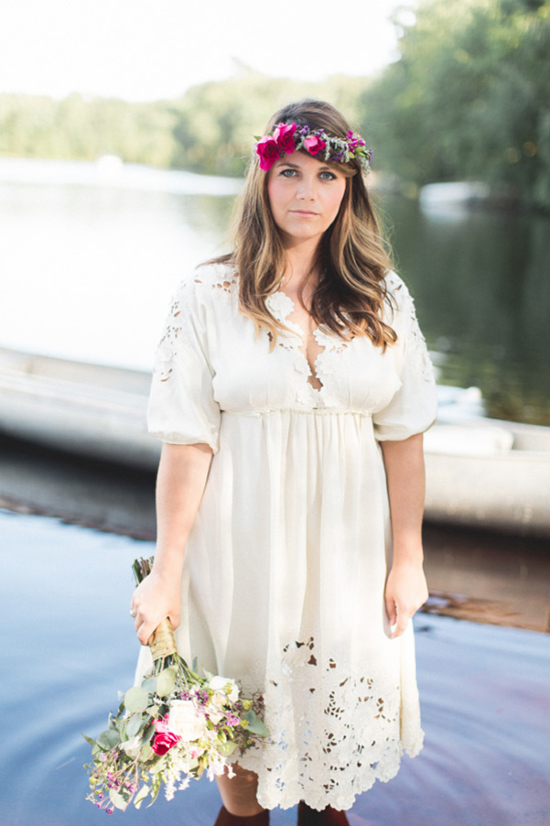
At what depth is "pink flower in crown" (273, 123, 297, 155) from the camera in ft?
5.54

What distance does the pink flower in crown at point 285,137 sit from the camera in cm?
169

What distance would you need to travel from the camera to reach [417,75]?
46.8 m

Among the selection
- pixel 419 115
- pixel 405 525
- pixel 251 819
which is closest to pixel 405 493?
pixel 405 525

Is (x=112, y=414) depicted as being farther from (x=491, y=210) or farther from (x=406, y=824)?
(x=491, y=210)

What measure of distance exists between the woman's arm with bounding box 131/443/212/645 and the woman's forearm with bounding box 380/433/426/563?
42cm

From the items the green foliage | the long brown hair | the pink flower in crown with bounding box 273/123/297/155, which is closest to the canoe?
the long brown hair

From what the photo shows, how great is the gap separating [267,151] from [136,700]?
3.62 ft

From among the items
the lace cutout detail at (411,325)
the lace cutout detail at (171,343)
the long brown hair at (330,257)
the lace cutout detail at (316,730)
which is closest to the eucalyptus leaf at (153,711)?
the lace cutout detail at (316,730)

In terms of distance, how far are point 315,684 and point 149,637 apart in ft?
1.22

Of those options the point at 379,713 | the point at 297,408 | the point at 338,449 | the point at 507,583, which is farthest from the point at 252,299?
the point at 507,583

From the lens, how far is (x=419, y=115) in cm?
4281

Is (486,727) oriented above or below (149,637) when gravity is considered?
below

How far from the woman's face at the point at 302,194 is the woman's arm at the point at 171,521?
1.62 feet

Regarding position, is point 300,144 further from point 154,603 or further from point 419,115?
point 419,115
